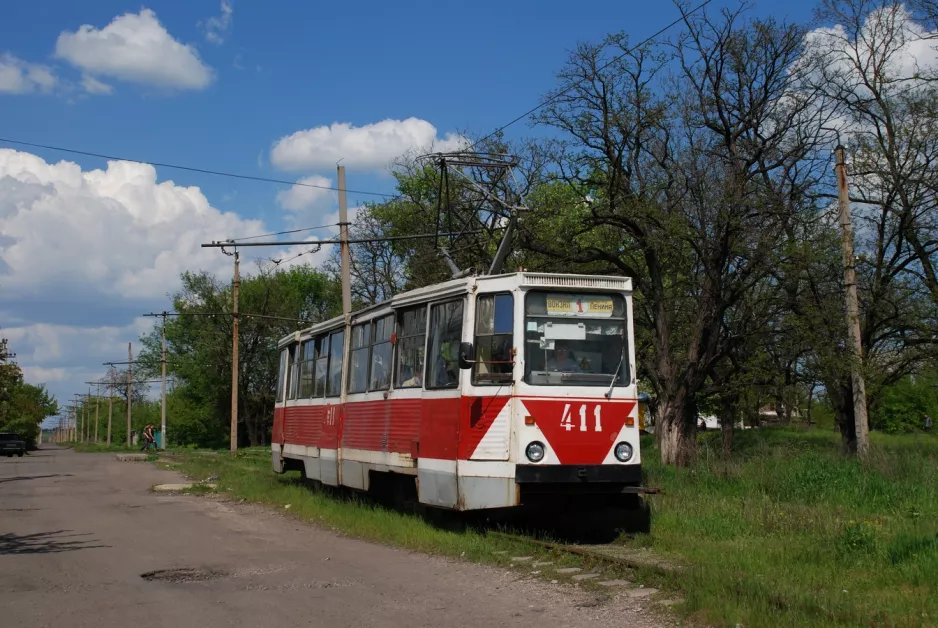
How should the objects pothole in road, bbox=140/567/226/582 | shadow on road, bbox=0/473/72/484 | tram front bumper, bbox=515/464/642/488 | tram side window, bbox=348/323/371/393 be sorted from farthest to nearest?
shadow on road, bbox=0/473/72/484
tram side window, bbox=348/323/371/393
tram front bumper, bbox=515/464/642/488
pothole in road, bbox=140/567/226/582

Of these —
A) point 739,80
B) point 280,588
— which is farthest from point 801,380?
point 280,588

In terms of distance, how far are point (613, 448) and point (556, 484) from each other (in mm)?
849

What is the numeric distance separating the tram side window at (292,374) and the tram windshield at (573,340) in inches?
391

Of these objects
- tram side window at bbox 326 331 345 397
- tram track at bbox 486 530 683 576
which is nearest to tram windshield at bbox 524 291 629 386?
tram track at bbox 486 530 683 576

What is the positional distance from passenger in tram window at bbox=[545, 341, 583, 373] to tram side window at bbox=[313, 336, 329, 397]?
742cm

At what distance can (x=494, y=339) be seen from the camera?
11.7 meters

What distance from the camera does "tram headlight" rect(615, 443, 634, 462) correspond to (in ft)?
37.6

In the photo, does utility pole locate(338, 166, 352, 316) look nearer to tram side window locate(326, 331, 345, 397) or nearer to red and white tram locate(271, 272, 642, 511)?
tram side window locate(326, 331, 345, 397)

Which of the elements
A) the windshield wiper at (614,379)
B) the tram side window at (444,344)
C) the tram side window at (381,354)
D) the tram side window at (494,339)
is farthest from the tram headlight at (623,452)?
the tram side window at (381,354)

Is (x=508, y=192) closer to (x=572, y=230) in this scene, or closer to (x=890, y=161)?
(x=572, y=230)

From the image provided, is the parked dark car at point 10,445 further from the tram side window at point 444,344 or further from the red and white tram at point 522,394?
the tram side window at point 444,344

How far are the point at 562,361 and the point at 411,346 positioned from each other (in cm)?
291

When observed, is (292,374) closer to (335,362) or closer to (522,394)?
(335,362)

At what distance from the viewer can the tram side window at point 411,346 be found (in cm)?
1335
